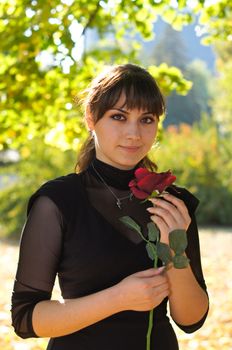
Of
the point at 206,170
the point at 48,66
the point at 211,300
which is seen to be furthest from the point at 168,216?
the point at 206,170

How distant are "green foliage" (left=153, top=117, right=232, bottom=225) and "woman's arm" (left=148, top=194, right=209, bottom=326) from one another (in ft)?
44.1

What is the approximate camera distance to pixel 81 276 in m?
2.04

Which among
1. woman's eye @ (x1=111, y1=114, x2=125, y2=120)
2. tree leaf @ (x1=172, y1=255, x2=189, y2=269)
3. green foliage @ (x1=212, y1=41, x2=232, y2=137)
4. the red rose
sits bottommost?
green foliage @ (x1=212, y1=41, x2=232, y2=137)

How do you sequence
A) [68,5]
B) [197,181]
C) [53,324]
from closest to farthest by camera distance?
[53,324]
[68,5]
[197,181]

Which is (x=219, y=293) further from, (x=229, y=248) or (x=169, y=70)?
(x=229, y=248)

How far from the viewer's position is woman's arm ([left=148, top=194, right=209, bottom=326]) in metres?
1.91

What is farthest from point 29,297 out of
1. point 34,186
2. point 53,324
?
point 34,186

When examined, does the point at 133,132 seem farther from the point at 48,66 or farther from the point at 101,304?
the point at 48,66

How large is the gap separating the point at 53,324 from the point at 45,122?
401 centimetres

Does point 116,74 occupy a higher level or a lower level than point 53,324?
higher

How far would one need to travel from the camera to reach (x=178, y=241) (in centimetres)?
175

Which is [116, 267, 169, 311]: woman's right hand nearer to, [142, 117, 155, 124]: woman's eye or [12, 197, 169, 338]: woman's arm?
[12, 197, 169, 338]: woman's arm

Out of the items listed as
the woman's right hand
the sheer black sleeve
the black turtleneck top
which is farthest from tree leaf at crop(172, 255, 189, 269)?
the sheer black sleeve

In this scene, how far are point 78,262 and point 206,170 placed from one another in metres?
14.4
